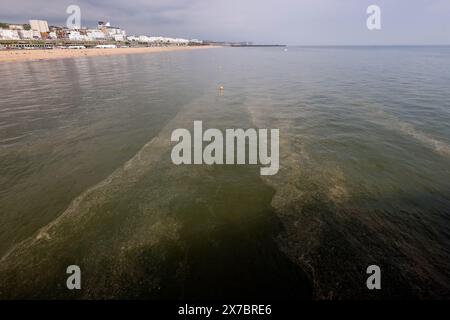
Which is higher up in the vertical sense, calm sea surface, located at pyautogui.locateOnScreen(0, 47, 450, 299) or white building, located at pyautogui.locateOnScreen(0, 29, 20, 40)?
white building, located at pyautogui.locateOnScreen(0, 29, 20, 40)

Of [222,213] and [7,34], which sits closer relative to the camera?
[222,213]

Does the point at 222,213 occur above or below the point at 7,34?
below

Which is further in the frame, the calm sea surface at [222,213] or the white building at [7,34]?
the white building at [7,34]

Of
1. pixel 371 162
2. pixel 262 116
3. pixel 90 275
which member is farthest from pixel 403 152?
pixel 90 275

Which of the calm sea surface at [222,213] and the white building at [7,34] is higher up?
the white building at [7,34]

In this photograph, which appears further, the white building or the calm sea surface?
the white building

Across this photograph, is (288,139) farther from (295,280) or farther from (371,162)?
(295,280)

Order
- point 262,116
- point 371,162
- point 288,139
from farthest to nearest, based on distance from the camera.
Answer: point 262,116, point 288,139, point 371,162
